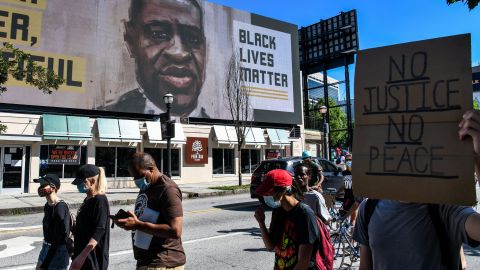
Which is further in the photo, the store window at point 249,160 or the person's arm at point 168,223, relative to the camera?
the store window at point 249,160

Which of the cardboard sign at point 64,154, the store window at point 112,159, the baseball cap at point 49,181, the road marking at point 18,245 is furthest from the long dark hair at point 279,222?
the store window at point 112,159

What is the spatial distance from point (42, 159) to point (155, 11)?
36.0ft

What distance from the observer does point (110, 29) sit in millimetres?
22781

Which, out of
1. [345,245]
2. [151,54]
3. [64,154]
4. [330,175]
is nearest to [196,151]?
[151,54]

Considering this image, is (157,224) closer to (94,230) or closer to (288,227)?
(94,230)

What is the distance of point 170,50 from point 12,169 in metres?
11.2

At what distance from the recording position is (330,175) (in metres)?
13.0

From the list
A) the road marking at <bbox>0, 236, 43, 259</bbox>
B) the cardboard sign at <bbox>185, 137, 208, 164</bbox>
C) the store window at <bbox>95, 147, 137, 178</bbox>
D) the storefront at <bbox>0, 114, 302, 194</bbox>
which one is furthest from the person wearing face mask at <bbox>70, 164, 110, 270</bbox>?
the cardboard sign at <bbox>185, 137, 208, 164</bbox>

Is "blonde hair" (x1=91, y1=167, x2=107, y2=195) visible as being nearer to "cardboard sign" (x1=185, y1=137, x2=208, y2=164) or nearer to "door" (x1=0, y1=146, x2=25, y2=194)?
"door" (x1=0, y1=146, x2=25, y2=194)

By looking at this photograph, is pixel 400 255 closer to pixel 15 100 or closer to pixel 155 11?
pixel 15 100

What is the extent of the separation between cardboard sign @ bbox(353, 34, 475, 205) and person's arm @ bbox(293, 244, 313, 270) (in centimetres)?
107

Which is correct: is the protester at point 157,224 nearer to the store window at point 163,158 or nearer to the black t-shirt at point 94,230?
the black t-shirt at point 94,230

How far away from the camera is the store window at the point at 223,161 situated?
26391 mm

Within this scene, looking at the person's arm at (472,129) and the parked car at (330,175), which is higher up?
the person's arm at (472,129)
